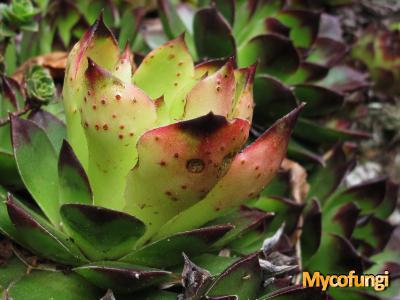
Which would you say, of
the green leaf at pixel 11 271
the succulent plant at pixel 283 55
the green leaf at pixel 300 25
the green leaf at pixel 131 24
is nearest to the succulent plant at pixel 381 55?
the succulent plant at pixel 283 55

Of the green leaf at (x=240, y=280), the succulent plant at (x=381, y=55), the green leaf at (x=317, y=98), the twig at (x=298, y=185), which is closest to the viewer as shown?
the green leaf at (x=240, y=280)

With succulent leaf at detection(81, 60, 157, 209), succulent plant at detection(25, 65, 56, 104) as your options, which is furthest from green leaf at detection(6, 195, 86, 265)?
succulent plant at detection(25, 65, 56, 104)

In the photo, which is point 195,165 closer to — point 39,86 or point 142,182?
point 142,182

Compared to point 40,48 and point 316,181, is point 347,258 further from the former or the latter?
point 40,48

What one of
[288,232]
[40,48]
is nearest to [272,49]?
[288,232]

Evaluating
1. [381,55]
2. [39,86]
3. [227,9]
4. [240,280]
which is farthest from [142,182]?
[381,55]

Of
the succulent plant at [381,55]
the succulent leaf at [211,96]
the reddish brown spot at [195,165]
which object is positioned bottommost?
the succulent plant at [381,55]

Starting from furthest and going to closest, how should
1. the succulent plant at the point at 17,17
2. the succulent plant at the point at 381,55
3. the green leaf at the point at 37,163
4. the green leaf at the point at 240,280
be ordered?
1. the succulent plant at the point at 381,55
2. the succulent plant at the point at 17,17
3. the green leaf at the point at 37,163
4. the green leaf at the point at 240,280

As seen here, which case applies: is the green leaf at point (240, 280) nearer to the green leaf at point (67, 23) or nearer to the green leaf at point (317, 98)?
the green leaf at point (317, 98)
